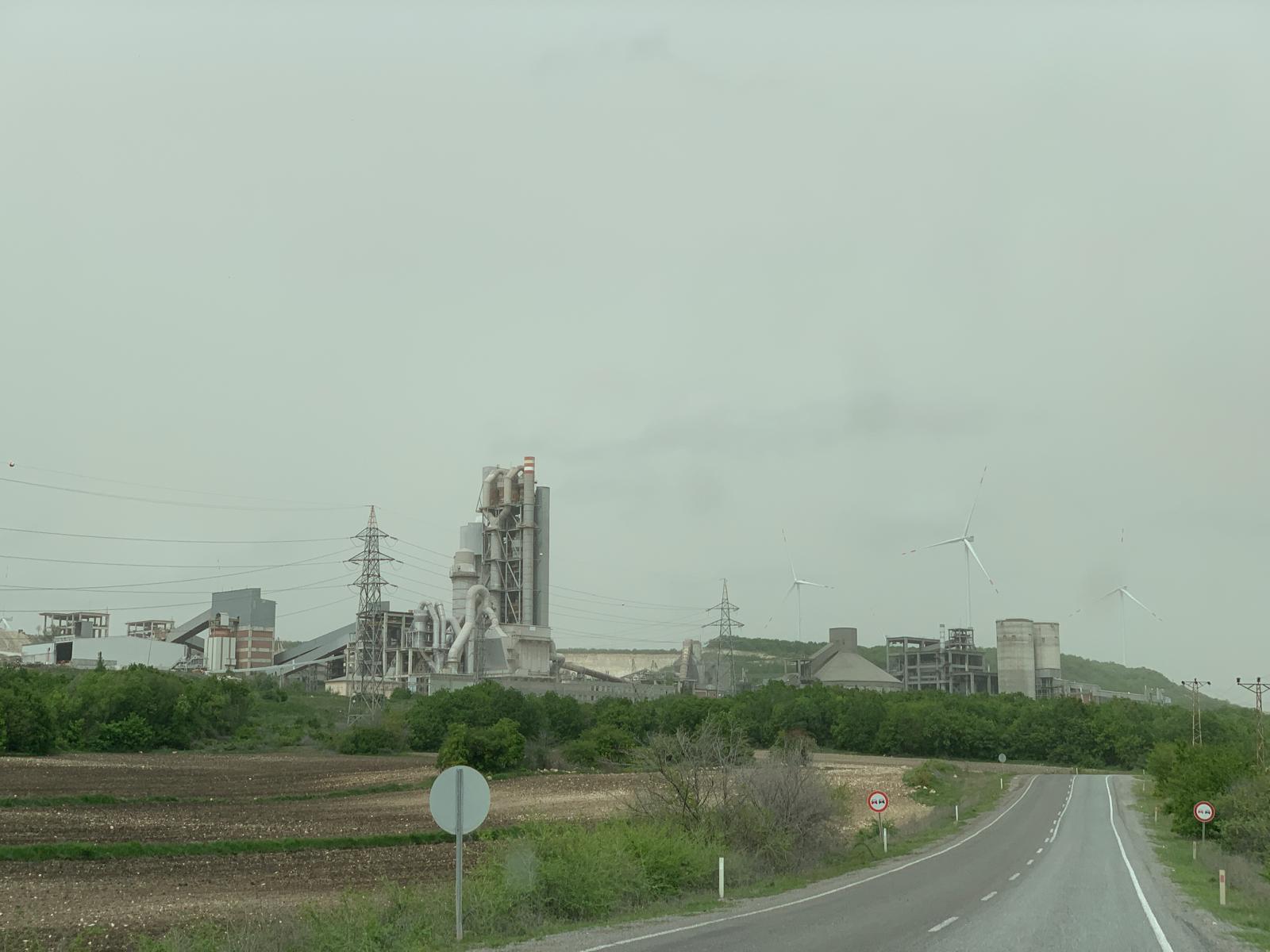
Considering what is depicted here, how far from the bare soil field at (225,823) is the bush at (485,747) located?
8.79ft

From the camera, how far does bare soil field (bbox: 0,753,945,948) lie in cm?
2919

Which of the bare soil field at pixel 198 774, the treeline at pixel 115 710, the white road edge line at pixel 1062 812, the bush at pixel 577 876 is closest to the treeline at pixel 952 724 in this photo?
the white road edge line at pixel 1062 812

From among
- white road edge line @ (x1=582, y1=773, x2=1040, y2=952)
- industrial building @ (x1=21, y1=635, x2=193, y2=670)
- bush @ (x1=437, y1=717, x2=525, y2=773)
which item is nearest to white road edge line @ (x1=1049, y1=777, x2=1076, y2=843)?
white road edge line @ (x1=582, y1=773, x2=1040, y2=952)

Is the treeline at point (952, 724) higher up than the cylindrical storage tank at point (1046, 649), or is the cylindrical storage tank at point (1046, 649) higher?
the cylindrical storage tank at point (1046, 649)

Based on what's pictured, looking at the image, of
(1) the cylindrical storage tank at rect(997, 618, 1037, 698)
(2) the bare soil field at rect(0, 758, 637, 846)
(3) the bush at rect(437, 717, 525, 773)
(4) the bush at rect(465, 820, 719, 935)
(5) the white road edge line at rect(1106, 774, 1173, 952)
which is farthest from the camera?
(1) the cylindrical storage tank at rect(997, 618, 1037, 698)

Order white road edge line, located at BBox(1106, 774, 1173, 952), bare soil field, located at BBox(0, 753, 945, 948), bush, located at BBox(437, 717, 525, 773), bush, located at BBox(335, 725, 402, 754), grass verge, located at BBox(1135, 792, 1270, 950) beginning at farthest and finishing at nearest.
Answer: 1. bush, located at BBox(335, 725, 402, 754)
2. bush, located at BBox(437, 717, 525, 773)
3. bare soil field, located at BBox(0, 753, 945, 948)
4. grass verge, located at BBox(1135, 792, 1270, 950)
5. white road edge line, located at BBox(1106, 774, 1173, 952)

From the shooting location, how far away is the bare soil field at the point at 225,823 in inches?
1149

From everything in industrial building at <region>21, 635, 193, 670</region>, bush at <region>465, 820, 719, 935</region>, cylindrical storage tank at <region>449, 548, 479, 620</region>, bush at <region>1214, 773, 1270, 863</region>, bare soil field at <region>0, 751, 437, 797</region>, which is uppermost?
cylindrical storage tank at <region>449, 548, 479, 620</region>

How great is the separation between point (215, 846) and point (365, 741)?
62901 mm

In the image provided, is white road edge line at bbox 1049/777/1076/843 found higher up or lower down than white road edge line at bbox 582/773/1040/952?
lower down

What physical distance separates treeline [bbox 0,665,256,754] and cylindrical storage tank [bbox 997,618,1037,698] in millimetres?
111990

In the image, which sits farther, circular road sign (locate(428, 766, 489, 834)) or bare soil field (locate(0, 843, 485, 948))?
bare soil field (locate(0, 843, 485, 948))

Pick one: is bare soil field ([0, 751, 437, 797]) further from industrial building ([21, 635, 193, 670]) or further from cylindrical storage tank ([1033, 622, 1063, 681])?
cylindrical storage tank ([1033, 622, 1063, 681])

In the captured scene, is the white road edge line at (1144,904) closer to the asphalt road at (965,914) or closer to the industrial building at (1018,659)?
the asphalt road at (965,914)
